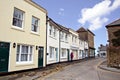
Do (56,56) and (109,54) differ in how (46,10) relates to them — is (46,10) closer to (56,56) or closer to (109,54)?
(56,56)

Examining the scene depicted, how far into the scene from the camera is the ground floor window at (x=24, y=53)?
15.5m

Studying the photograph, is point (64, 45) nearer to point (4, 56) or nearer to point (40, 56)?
point (40, 56)

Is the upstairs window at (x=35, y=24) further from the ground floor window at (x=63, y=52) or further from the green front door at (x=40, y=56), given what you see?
the ground floor window at (x=63, y=52)

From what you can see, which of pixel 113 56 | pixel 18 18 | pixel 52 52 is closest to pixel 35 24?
pixel 18 18

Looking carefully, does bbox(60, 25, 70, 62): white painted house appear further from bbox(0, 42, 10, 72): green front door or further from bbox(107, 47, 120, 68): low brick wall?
bbox(0, 42, 10, 72): green front door

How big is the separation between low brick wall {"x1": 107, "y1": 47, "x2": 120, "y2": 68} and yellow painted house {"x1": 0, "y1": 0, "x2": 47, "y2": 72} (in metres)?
8.39

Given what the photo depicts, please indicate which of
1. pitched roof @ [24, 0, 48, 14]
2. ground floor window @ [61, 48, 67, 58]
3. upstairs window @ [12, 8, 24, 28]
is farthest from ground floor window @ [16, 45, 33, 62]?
ground floor window @ [61, 48, 67, 58]

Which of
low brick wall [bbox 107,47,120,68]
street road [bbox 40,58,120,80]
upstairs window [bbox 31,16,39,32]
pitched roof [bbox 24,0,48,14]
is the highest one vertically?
pitched roof [bbox 24,0,48,14]

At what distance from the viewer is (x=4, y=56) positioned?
13.4 metres

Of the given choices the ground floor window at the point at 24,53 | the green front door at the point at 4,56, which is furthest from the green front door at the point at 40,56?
the green front door at the point at 4,56

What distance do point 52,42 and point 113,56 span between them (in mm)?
8443

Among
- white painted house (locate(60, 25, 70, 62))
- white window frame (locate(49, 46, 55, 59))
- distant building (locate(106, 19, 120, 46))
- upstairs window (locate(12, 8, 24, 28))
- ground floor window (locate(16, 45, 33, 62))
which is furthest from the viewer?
distant building (locate(106, 19, 120, 46))

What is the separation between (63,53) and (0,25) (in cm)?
1799

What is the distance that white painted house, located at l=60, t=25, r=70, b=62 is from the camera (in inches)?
1125
